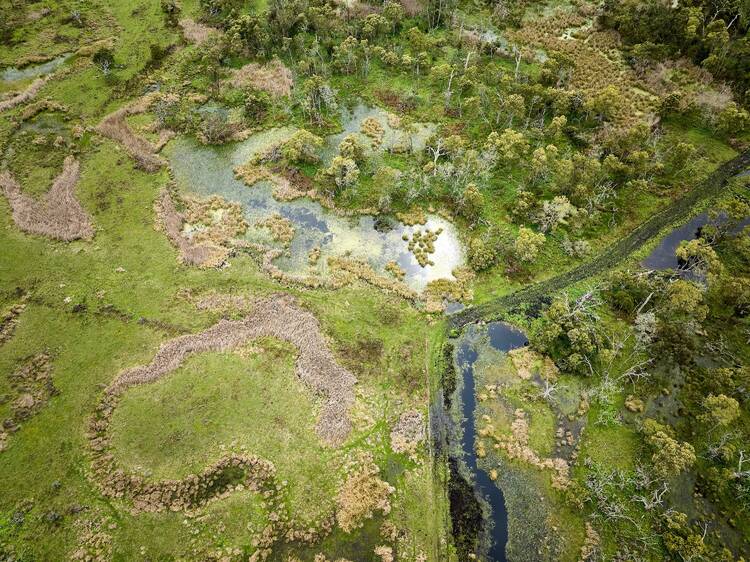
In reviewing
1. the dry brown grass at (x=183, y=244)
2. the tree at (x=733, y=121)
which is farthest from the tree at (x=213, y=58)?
the tree at (x=733, y=121)

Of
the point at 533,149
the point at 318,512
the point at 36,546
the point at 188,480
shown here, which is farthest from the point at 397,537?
the point at 533,149

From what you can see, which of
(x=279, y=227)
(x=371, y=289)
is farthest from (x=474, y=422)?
(x=279, y=227)

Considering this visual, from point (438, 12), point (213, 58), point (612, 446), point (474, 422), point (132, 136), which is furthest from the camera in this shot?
point (438, 12)

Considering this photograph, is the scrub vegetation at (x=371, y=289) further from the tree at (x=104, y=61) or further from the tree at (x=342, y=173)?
the tree at (x=104, y=61)

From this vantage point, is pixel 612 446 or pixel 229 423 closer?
pixel 612 446

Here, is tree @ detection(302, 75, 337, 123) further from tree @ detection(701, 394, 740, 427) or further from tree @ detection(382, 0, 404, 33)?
tree @ detection(701, 394, 740, 427)

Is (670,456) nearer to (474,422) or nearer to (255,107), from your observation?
(474,422)

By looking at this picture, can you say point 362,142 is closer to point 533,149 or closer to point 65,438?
point 533,149
